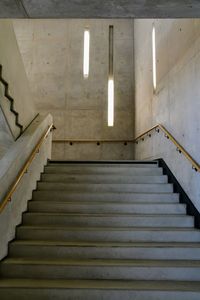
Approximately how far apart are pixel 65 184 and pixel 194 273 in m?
2.31

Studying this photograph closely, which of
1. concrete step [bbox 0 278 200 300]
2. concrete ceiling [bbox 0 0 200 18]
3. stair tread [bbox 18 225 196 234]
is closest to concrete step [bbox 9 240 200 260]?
stair tread [bbox 18 225 196 234]

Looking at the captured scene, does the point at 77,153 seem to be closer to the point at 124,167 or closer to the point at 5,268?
the point at 124,167

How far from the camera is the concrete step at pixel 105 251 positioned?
3.10 metres

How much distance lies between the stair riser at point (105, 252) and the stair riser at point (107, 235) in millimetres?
283

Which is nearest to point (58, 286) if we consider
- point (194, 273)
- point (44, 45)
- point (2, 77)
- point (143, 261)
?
point (143, 261)

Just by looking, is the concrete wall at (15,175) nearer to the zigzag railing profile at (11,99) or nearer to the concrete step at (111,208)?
the zigzag railing profile at (11,99)

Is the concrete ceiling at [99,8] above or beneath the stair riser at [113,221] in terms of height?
above

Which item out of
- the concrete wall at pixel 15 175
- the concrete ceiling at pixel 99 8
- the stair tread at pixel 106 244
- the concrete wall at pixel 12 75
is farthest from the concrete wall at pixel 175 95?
the concrete wall at pixel 12 75

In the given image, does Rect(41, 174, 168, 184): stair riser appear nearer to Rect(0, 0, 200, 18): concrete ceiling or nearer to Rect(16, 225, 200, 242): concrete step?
Rect(16, 225, 200, 242): concrete step

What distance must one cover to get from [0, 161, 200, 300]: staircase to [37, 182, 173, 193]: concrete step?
15 mm

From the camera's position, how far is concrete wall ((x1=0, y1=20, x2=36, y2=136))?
3.37 metres

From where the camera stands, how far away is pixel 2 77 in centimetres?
330

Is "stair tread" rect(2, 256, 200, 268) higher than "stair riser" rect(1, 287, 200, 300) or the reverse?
higher

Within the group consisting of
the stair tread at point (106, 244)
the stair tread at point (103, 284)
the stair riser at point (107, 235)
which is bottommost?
the stair tread at point (103, 284)
